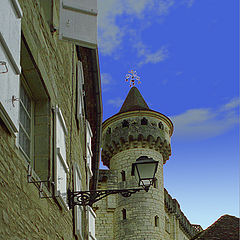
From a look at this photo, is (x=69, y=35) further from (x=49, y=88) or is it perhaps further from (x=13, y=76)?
(x=13, y=76)

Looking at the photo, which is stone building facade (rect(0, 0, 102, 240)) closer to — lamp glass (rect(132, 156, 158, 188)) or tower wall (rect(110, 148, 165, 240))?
lamp glass (rect(132, 156, 158, 188))

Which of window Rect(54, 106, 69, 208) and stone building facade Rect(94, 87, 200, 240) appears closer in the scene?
window Rect(54, 106, 69, 208)

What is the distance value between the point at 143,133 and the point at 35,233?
2216 centimetres

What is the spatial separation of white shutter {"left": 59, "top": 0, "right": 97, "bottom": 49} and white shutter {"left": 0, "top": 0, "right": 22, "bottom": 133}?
166cm

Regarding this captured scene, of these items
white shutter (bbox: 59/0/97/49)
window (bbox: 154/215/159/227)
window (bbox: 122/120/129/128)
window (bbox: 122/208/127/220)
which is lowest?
white shutter (bbox: 59/0/97/49)

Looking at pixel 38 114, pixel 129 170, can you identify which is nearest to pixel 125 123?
pixel 129 170

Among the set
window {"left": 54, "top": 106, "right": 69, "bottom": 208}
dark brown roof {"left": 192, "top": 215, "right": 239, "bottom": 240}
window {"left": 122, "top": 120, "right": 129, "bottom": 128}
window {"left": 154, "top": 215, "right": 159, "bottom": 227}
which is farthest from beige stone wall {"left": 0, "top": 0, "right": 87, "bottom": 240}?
window {"left": 122, "top": 120, "right": 129, "bottom": 128}

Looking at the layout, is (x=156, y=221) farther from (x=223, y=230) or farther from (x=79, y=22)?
(x=79, y=22)

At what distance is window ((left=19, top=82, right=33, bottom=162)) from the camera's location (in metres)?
5.63

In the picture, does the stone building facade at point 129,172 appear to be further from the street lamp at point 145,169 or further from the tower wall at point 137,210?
the street lamp at point 145,169

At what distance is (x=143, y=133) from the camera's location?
89.4ft

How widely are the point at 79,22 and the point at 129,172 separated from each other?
2072 cm

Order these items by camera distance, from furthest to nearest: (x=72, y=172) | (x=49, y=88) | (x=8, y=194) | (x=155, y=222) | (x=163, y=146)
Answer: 1. (x=163, y=146)
2. (x=155, y=222)
3. (x=72, y=172)
4. (x=49, y=88)
5. (x=8, y=194)

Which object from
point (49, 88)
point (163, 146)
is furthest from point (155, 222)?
point (49, 88)
